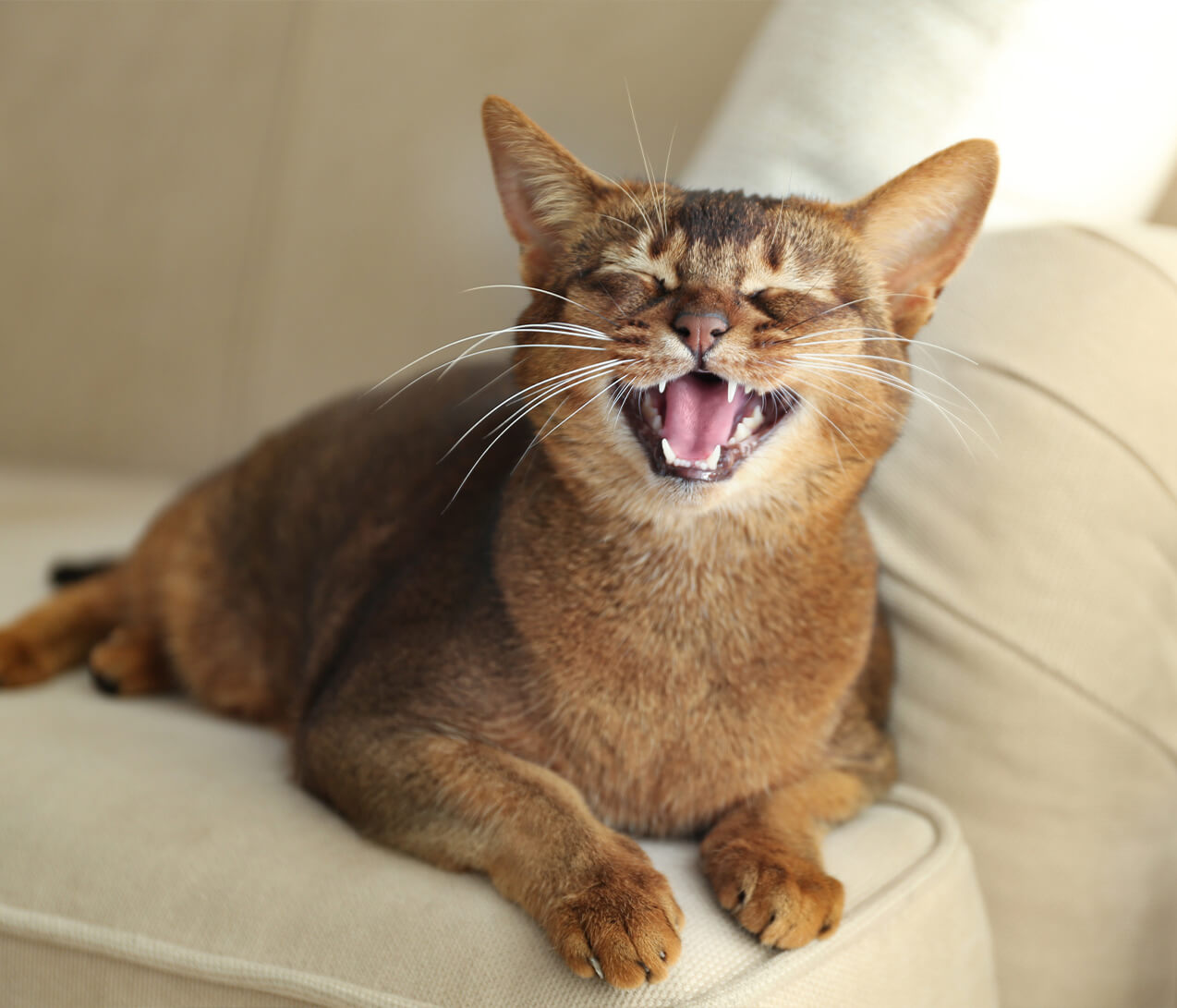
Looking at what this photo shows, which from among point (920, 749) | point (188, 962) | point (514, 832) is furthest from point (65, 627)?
point (920, 749)

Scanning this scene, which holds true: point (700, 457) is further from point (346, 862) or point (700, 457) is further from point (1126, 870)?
point (1126, 870)

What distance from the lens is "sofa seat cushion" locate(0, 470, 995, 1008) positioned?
2.61 feet

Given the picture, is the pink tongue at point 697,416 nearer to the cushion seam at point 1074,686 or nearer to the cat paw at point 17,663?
the cushion seam at point 1074,686

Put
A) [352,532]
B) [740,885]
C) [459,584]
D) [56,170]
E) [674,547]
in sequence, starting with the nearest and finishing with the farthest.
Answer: [740,885], [674,547], [459,584], [352,532], [56,170]

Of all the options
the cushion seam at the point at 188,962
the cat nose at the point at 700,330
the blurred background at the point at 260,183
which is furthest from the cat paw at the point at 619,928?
Answer: the blurred background at the point at 260,183

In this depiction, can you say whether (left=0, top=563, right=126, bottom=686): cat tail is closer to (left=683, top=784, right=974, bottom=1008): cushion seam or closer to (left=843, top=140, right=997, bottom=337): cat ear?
(left=683, top=784, right=974, bottom=1008): cushion seam

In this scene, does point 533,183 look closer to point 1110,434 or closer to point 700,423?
point 700,423

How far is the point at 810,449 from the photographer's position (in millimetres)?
932

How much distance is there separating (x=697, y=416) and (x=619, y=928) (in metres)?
0.41

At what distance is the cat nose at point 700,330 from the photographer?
847mm

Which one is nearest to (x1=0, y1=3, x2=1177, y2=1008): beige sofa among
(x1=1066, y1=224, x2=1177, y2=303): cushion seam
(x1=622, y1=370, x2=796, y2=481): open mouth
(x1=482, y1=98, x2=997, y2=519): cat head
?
(x1=1066, y1=224, x2=1177, y2=303): cushion seam

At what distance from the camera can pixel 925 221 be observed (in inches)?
38.2

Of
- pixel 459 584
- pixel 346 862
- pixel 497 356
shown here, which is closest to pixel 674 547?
pixel 459 584

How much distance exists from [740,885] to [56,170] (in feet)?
6.62
